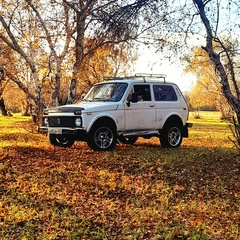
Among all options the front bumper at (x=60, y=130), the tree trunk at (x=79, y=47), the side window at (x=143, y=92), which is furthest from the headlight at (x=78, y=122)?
the tree trunk at (x=79, y=47)

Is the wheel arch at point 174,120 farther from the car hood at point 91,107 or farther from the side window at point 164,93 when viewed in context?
the car hood at point 91,107

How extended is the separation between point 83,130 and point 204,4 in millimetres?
5079

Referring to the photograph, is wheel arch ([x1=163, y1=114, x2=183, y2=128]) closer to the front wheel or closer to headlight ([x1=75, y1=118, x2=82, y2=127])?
the front wheel

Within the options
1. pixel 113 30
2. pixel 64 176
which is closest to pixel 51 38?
pixel 113 30

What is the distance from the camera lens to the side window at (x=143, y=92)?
1229cm

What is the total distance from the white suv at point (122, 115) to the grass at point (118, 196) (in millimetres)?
740

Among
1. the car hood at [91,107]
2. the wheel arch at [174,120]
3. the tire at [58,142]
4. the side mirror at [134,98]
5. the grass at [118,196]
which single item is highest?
the side mirror at [134,98]

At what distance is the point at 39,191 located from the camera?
22.8 ft

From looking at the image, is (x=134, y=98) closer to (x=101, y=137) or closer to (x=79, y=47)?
(x=101, y=137)

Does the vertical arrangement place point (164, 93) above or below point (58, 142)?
above

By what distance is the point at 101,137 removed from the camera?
11.2 metres

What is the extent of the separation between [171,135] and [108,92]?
2689 mm

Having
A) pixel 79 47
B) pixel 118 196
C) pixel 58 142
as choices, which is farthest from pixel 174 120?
pixel 118 196

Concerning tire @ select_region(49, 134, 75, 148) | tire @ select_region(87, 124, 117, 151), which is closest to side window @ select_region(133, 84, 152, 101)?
tire @ select_region(87, 124, 117, 151)
